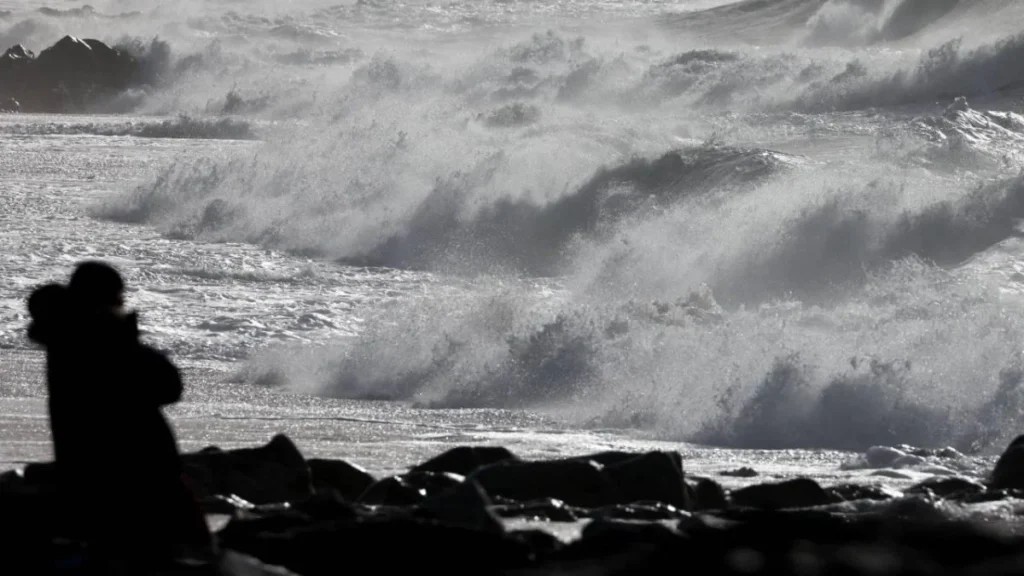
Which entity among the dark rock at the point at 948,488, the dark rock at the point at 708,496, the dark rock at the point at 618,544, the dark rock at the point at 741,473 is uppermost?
the dark rock at the point at 618,544

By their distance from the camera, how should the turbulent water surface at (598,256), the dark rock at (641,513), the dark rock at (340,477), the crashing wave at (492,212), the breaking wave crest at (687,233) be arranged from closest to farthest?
the dark rock at (641,513) < the dark rock at (340,477) < the turbulent water surface at (598,256) < the breaking wave crest at (687,233) < the crashing wave at (492,212)

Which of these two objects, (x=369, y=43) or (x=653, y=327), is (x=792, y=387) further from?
(x=369, y=43)

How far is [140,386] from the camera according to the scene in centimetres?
442

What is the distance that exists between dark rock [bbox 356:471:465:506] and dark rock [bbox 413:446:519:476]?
0.35 metres

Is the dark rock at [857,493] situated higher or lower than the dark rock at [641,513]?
lower

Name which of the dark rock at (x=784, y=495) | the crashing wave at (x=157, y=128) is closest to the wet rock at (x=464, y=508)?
the dark rock at (x=784, y=495)

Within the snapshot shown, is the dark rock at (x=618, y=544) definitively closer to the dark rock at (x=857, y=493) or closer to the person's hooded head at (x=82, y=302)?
the person's hooded head at (x=82, y=302)

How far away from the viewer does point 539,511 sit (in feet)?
20.9

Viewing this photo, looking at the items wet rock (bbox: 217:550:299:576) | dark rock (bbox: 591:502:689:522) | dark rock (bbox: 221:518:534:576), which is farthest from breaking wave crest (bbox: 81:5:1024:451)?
wet rock (bbox: 217:550:299:576)

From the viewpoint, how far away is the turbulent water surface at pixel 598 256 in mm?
10711

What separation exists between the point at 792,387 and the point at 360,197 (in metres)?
12.9

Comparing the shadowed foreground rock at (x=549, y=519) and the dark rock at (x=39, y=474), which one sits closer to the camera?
the shadowed foreground rock at (x=549, y=519)

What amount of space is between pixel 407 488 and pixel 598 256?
11.8 meters

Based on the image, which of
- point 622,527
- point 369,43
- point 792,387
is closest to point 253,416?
point 792,387
